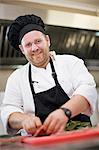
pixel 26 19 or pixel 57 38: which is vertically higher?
pixel 26 19

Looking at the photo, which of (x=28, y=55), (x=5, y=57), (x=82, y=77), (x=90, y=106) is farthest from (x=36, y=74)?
(x=5, y=57)

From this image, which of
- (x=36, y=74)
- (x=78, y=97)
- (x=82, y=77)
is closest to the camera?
(x=78, y=97)

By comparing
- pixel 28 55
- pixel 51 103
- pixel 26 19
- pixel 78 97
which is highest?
pixel 26 19

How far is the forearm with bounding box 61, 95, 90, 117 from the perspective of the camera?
0.88m

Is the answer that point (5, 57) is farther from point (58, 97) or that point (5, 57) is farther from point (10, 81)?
point (58, 97)

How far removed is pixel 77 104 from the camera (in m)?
0.91

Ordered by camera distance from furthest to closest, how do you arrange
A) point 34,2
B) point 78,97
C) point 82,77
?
1. point 34,2
2. point 82,77
3. point 78,97

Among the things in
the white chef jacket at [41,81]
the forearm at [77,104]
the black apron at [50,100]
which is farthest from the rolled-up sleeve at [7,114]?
the forearm at [77,104]

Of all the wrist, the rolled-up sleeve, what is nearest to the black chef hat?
the rolled-up sleeve

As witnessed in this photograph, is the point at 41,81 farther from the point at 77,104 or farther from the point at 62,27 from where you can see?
the point at 62,27

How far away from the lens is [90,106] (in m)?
1.02

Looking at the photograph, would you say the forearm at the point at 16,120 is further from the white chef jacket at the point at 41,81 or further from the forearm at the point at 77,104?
the forearm at the point at 77,104

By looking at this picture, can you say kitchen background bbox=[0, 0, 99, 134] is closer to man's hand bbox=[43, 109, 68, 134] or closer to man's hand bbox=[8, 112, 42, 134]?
man's hand bbox=[8, 112, 42, 134]

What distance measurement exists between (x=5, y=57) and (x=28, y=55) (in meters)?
0.50
